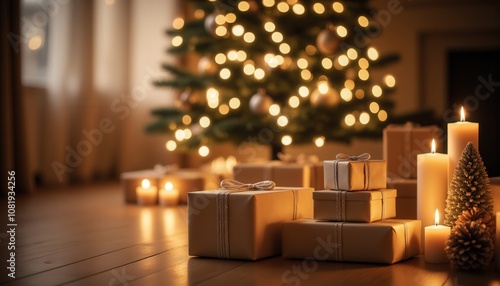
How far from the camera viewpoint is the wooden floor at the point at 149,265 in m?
1.89

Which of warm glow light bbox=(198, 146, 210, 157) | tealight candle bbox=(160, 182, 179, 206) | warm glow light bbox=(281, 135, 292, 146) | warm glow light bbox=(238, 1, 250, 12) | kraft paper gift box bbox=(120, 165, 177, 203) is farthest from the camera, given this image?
warm glow light bbox=(198, 146, 210, 157)

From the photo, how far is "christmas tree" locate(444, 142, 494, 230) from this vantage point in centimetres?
211

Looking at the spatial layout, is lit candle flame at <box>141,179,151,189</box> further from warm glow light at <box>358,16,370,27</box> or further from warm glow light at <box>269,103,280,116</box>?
warm glow light at <box>358,16,370,27</box>

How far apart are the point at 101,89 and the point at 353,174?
3635 millimetres

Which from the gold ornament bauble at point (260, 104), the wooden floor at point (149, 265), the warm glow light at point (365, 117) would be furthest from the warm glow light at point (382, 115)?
the wooden floor at point (149, 265)

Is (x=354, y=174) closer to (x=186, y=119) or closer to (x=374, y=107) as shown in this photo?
(x=374, y=107)

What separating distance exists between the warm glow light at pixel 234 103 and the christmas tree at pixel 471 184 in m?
2.31

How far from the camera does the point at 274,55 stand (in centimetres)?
425

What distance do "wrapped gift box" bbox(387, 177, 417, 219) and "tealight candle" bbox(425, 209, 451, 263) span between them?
45 cm

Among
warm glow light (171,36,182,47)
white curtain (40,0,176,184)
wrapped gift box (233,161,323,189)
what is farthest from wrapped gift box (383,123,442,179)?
white curtain (40,0,176,184)

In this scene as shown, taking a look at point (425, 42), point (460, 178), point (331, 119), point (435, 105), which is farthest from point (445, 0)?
point (460, 178)

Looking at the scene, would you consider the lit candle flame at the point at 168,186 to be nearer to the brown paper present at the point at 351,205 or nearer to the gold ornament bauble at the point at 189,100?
the gold ornament bauble at the point at 189,100

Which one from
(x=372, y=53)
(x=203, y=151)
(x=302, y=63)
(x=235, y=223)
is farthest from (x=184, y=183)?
(x=235, y=223)

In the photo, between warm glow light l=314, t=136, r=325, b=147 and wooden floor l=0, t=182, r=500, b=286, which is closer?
wooden floor l=0, t=182, r=500, b=286
